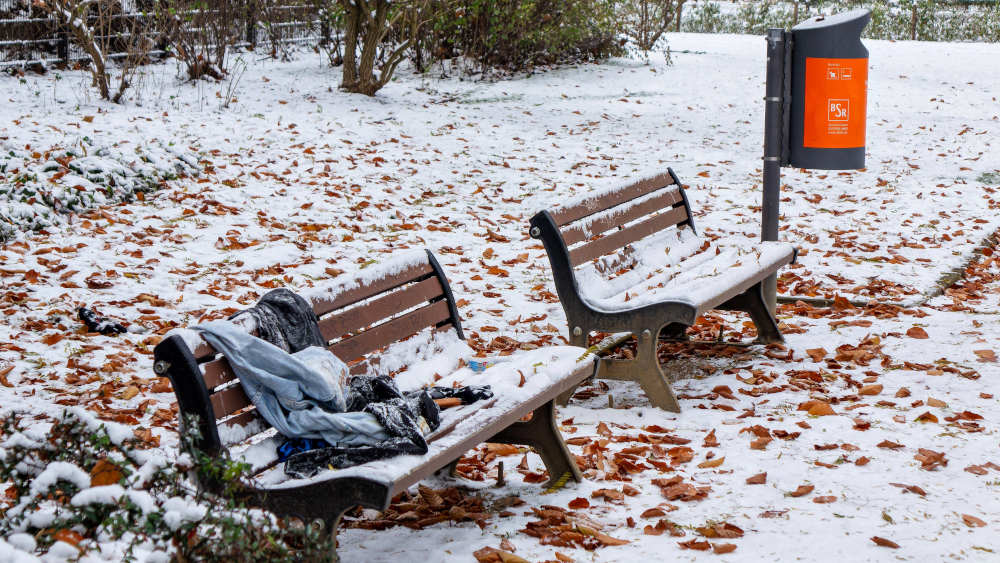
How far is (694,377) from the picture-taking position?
5438mm

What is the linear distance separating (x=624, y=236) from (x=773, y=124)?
1.19 meters

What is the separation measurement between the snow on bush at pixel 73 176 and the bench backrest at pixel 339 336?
4675 mm

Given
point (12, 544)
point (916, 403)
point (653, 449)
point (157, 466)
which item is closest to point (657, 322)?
point (653, 449)

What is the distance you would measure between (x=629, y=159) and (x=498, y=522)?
843 cm

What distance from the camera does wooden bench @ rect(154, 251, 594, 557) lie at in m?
3.01

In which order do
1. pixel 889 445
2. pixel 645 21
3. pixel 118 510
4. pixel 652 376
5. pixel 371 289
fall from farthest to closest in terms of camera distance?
1. pixel 645 21
2. pixel 652 376
3. pixel 889 445
4. pixel 371 289
5. pixel 118 510

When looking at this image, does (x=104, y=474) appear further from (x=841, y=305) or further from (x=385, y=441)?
(x=841, y=305)

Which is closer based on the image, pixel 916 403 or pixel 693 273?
pixel 916 403

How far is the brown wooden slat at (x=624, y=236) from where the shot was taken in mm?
5133

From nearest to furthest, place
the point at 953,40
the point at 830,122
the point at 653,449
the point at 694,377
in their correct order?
the point at 653,449
the point at 694,377
the point at 830,122
the point at 953,40

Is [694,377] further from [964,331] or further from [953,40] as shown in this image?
[953,40]

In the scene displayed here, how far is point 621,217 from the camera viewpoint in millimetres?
5559

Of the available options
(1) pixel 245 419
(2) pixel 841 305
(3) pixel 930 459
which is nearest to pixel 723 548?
(3) pixel 930 459

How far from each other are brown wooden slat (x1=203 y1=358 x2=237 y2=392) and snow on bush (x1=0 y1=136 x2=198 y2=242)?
5138mm
